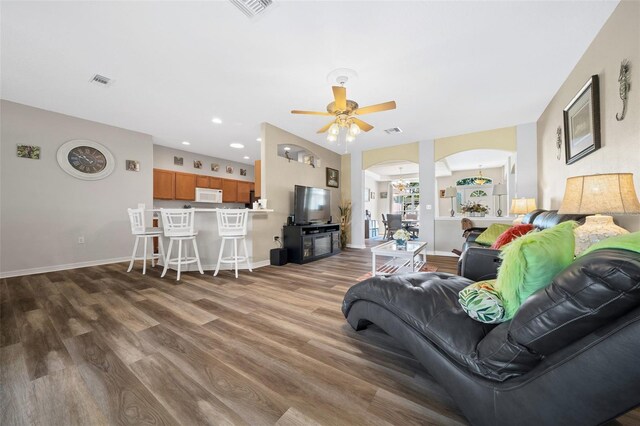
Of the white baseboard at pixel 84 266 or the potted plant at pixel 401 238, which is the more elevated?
the potted plant at pixel 401 238

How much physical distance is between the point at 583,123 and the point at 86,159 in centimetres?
736

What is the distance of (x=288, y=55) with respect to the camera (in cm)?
244

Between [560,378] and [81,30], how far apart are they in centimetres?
406

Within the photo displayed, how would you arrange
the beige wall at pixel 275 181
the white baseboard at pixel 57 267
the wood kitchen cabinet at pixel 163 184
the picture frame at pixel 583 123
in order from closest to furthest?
the picture frame at pixel 583 123, the white baseboard at pixel 57 267, the beige wall at pixel 275 181, the wood kitchen cabinet at pixel 163 184

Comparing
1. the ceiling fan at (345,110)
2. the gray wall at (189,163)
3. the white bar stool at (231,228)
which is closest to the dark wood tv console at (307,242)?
the white bar stool at (231,228)

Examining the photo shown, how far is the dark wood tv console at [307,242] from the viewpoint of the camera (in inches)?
170

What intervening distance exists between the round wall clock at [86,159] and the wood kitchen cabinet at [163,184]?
4.11 feet

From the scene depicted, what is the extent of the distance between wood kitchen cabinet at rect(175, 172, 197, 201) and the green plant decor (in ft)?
13.8

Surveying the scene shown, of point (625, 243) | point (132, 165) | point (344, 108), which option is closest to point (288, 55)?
point (344, 108)

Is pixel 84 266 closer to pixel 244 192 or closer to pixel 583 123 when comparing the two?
pixel 244 192

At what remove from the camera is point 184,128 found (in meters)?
4.66

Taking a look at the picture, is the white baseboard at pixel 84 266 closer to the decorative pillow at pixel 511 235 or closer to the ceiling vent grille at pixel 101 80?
the ceiling vent grille at pixel 101 80

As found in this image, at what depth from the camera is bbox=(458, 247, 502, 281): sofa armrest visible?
6.54 feet

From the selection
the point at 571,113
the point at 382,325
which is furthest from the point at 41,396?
the point at 571,113
